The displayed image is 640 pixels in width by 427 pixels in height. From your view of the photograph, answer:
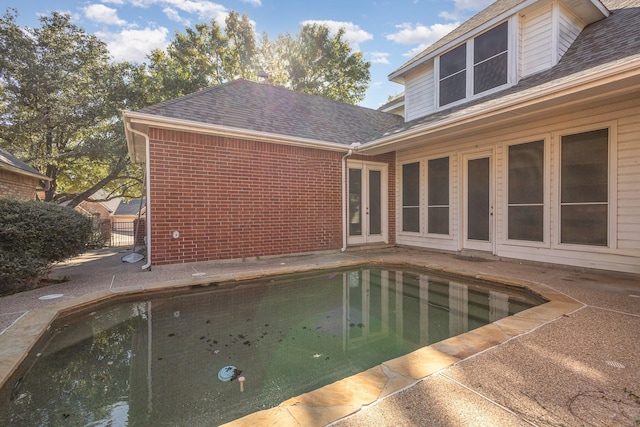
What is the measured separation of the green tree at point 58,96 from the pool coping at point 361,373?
12.5m

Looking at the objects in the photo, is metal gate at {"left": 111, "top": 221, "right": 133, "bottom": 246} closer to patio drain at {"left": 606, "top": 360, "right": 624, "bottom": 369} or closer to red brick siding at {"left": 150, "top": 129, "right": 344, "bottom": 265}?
red brick siding at {"left": 150, "top": 129, "right": 344, "bottom": 265}

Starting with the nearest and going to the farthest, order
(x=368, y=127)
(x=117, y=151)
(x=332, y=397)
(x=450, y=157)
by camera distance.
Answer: (x=332, y=397), (x=450, y=157), (x=368, y=127), (x=117, y=151)

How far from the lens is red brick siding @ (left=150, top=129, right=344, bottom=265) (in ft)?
17.9

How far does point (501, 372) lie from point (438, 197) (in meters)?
5.82

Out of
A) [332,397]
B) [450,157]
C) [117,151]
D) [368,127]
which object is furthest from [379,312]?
[117,151]

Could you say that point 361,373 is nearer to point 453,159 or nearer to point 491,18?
point 453,159

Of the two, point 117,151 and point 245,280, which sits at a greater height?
point 117,151

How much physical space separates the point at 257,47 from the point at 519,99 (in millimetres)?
19170

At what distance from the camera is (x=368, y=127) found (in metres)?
8.95

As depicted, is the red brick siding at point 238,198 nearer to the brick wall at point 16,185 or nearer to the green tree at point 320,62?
the brick wall at point 16,185

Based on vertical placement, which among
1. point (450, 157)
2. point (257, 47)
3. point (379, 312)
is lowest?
point (379, 312)

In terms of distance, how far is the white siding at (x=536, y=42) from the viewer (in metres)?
5.69

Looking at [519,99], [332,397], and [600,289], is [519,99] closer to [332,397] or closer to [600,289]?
[600,289]

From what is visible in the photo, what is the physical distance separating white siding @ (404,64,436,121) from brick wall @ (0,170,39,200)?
10771 mm
